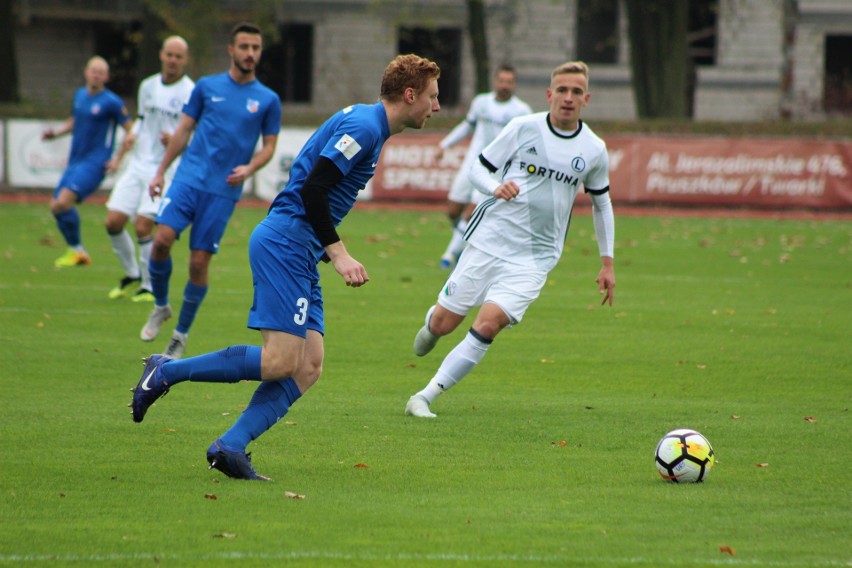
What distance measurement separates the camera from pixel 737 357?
10031 mm

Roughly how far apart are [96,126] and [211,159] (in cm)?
532

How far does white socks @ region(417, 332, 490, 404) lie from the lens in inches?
301

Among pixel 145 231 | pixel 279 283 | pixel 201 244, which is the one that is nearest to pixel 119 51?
pixel 145 231

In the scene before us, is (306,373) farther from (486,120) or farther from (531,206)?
(486,120)

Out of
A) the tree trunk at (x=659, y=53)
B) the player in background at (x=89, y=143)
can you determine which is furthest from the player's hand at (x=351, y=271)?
the tree trunk at (x=659, y=53)

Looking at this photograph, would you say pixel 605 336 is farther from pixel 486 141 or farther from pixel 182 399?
pixel 486 141

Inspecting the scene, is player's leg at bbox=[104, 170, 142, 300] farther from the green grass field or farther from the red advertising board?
the red advertising board

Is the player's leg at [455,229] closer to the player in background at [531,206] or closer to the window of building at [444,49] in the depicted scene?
the player in background at [531,206]

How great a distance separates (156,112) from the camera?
493 inches

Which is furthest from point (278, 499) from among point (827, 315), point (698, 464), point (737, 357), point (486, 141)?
point (486, 141)

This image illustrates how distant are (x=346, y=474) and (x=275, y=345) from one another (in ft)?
2.53

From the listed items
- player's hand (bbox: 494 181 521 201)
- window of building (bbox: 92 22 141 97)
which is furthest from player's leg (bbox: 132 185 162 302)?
window of building (bbox: 92 22 141 97)

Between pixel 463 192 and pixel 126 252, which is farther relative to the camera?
pixel 463 192

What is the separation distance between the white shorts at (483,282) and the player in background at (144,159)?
16.2 ft
